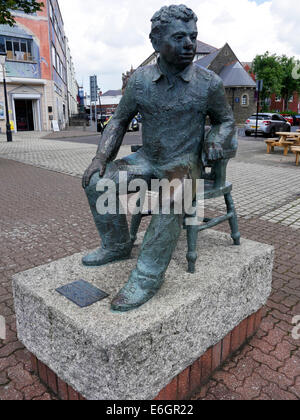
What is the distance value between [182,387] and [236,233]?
112 centimetres

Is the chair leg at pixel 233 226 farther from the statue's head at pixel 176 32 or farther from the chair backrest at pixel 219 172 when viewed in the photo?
the statue's head at pixel 176 32

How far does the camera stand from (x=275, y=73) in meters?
45.7

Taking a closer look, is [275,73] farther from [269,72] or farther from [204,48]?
[204,48]

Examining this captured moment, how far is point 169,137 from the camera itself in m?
2.19

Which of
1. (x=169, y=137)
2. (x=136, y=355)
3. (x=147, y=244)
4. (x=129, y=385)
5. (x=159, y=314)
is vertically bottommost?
(x=129, y=385)

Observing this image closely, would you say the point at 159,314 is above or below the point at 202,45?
below

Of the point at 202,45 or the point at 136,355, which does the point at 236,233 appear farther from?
the point at 202,45

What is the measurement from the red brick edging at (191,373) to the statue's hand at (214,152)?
112 cm

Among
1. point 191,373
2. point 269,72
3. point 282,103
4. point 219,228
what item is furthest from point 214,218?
point 282,103

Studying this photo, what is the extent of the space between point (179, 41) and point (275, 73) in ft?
161

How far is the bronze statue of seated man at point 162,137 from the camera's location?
1967 millimetres

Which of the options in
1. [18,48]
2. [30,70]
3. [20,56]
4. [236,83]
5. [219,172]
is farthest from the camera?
[236,83]

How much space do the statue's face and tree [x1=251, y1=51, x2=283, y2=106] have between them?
48045 millimetres
